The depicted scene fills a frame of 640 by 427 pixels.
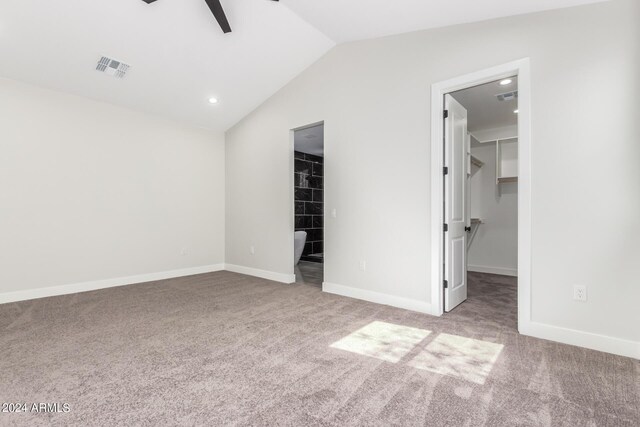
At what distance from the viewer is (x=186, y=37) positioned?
338 cm

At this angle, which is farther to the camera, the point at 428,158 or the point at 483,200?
the point at 483,200

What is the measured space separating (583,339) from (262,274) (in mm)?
3786

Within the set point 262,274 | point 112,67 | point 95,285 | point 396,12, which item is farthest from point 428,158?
point 95,285

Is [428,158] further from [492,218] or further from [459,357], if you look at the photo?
[492,218]

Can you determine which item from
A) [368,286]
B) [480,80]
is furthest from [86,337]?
[480,80]

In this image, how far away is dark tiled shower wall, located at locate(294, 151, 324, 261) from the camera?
22.5 feet

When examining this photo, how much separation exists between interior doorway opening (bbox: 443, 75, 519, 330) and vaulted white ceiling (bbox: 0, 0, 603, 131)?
3.19 feet

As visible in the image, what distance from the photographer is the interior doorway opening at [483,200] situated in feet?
10.5

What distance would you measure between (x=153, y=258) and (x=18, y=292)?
1.48 metres

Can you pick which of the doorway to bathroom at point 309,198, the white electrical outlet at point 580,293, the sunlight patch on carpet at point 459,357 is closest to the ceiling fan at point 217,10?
the sunlight patch on carpet at point 459,357

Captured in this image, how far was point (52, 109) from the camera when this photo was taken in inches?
151

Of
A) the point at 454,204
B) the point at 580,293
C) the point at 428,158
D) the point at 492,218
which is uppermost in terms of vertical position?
the point at 428,158

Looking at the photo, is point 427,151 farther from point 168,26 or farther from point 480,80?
point 168,26

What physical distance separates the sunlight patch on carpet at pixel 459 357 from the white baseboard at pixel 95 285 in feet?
13.0
